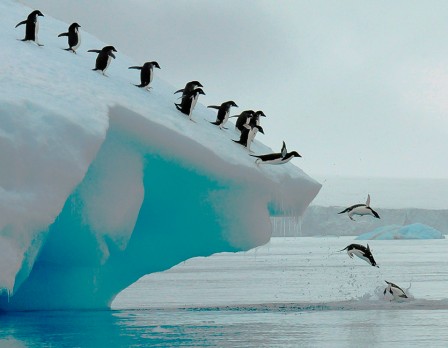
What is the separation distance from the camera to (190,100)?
54.1 feet

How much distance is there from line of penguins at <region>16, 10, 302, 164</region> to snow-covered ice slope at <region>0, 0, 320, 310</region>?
234 mm

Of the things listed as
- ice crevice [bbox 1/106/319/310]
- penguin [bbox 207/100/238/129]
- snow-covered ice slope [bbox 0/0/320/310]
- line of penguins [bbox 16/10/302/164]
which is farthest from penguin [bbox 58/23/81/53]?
ice crevice [bbox 1/106/319/310]

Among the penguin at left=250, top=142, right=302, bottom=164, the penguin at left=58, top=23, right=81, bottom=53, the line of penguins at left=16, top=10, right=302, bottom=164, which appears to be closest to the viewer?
the penguin at left=250, top=142, right=302, bottom=164

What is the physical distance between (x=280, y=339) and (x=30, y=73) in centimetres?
624

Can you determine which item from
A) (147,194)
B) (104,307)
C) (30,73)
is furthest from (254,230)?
(30,73)

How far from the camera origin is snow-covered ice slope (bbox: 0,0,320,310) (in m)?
12.7

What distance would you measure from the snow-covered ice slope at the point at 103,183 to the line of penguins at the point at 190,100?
0.23m

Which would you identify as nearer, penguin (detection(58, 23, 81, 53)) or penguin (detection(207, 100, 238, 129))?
penguin (detection(207, 100, 238, 129))

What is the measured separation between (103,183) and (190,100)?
266 centimetres

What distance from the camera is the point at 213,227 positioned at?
1669 cm

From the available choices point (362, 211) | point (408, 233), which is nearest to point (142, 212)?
point (362, 211)

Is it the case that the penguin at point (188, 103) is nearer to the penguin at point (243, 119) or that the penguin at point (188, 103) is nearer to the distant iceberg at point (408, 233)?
the penguin at point (243, 119)

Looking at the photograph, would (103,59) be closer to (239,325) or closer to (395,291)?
(239,325)

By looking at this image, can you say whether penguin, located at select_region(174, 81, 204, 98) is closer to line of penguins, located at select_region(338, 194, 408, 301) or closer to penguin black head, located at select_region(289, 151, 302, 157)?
penguin black head, located at select_region(289, 151, 302, 157)
